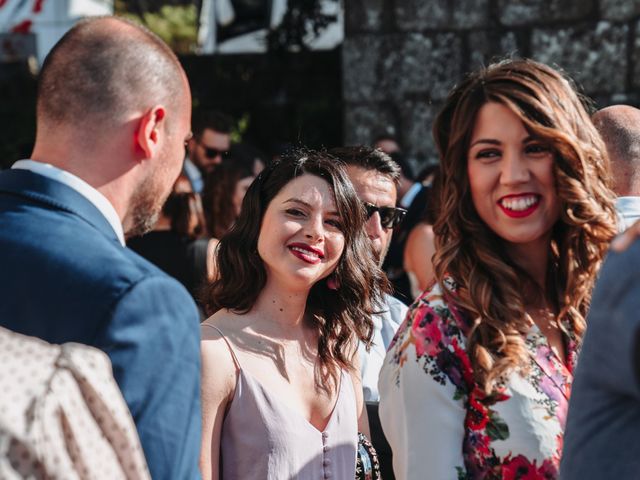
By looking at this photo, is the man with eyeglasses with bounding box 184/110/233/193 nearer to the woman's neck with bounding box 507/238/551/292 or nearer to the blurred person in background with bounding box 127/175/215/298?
the blurred person in background with bounding box 127/175/215/298

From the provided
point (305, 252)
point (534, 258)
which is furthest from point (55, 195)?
point (305, 252)

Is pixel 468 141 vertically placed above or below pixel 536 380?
above

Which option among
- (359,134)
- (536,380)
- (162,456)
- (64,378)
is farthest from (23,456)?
(359,134)

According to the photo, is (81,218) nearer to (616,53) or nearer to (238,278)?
(238,278)

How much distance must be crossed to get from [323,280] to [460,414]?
1.26 meters

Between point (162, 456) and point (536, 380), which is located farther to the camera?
point (536, 380)

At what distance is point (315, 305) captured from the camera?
3.41 metres

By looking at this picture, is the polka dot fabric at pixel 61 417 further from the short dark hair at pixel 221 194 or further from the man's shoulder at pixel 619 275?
the short dark hair at pixel 221 194

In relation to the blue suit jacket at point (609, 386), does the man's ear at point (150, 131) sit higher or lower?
higher

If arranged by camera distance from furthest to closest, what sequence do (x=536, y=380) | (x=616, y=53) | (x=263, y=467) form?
(x=616, y=53) < (x=263, y=467) < (x=536, y=380)

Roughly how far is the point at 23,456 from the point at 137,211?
778mm

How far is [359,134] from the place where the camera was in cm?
738

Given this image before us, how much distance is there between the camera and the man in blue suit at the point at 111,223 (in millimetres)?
1772

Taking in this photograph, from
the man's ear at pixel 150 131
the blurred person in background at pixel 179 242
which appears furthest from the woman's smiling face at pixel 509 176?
the blurred person in background at pixel 179 242
